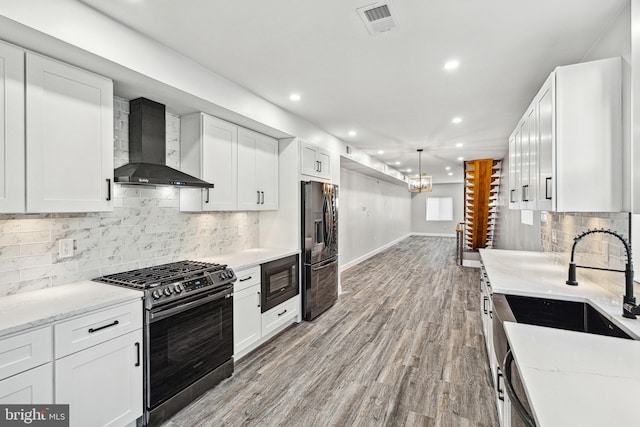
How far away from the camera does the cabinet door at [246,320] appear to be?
292 cm

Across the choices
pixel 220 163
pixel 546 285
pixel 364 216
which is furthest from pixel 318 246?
pixel 364 216

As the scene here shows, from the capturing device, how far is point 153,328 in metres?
2.10

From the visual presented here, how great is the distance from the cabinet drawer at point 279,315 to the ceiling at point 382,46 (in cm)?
234

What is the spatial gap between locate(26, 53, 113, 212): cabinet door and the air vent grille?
6.09 feet

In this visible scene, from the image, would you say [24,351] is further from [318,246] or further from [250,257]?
[318,246]

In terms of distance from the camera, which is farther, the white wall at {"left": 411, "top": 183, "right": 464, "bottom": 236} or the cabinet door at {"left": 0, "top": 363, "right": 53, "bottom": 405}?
the white wall at {"left": 411, "top": 183, "right": 464, "bottom": 236}

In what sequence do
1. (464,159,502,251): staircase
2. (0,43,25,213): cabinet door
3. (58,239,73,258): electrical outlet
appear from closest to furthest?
(0,43,25,213): cabinet door → (58,239,73,258): electrical outlet → (464,159,502,251): staircase

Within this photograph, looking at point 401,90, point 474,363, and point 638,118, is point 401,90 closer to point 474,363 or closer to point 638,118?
point 638,118

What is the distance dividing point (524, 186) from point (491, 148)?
383 centimetres

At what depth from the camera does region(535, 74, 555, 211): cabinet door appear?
6.61ft

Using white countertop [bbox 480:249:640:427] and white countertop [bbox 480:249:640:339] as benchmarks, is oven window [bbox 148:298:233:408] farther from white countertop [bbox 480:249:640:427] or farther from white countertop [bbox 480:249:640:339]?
white countertop [bbox 480:249:640:339]

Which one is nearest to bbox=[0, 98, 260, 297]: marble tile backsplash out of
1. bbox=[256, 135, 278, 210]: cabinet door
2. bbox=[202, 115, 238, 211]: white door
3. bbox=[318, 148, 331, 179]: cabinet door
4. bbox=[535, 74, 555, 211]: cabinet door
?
bbox=[202, 115, 238, 211]: white door

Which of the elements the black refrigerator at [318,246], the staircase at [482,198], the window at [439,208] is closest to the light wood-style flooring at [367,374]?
the black refrigerator at [318,246]

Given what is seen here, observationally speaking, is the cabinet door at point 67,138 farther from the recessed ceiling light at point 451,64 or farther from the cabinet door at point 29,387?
the recessed ceiling light at point 451,64
